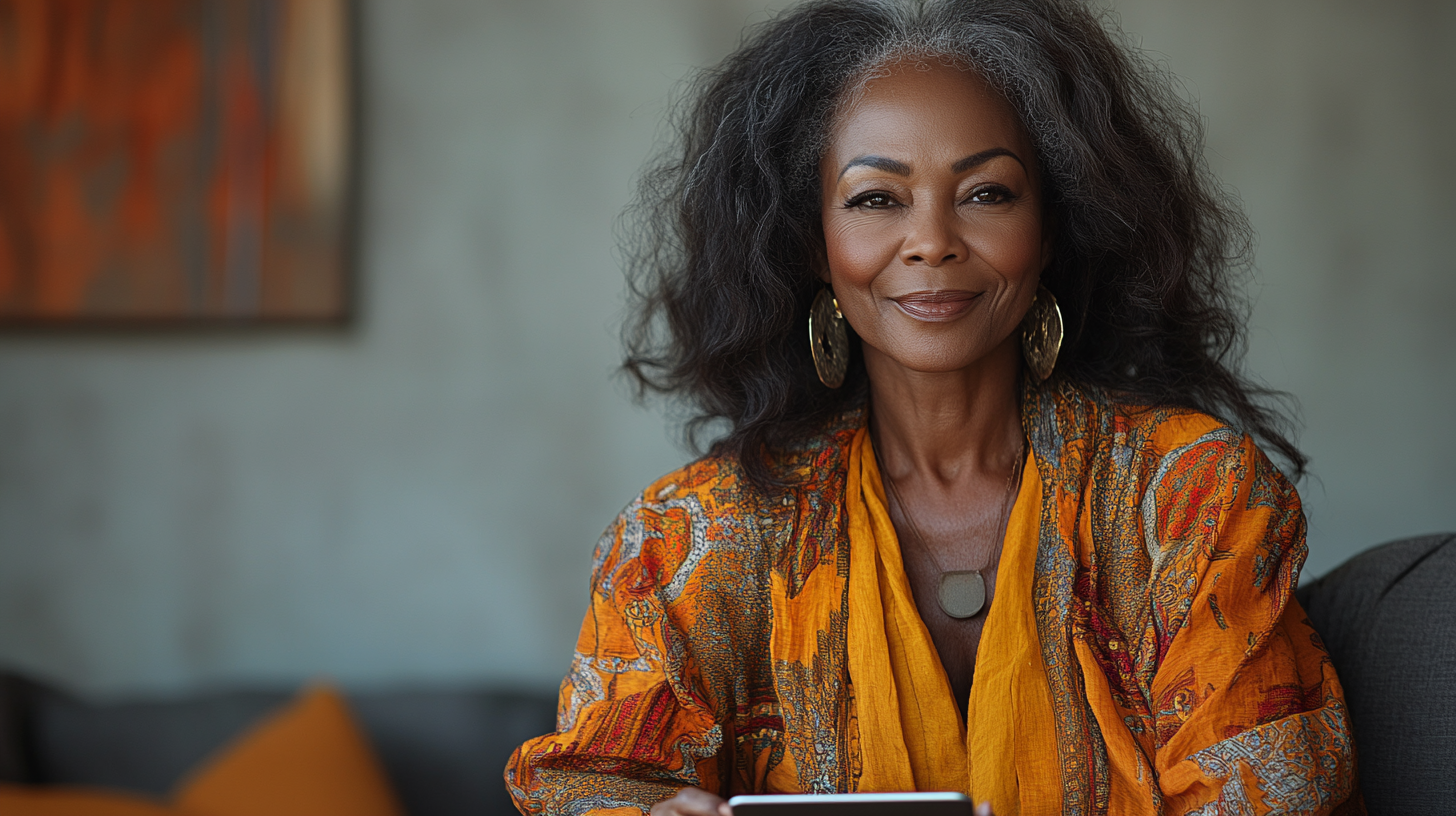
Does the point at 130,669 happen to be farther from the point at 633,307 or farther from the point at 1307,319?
the point at 1307,319

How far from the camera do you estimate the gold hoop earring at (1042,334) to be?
1.56 meters

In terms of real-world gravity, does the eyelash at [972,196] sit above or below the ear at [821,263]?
above

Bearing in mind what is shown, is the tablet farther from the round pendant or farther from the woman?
the round pendant

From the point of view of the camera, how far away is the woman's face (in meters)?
1.44

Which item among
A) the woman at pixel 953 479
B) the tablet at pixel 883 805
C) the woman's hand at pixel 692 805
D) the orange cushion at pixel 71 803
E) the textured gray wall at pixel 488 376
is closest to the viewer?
the tablet at pixel 883 805

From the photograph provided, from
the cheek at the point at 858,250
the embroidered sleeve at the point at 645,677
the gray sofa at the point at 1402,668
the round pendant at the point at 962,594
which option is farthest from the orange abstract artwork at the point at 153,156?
the gray sofa at the point at 1402,668

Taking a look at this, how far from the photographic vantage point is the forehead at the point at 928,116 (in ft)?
4.76

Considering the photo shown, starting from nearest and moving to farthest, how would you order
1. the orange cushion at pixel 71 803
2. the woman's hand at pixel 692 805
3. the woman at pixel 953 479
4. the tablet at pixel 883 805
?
the tablet at pixel 883 805 < the woman's hand at pixel 692 805 < the woman at pixel 953 479 < the orange cushion at pixel 71 803

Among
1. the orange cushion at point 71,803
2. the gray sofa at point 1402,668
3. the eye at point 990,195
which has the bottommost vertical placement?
the orange cushion at point 71,803

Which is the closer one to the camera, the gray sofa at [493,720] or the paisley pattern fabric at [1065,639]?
the paisley pattern fabric at [1065,639]

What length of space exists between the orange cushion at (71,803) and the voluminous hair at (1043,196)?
983 mm

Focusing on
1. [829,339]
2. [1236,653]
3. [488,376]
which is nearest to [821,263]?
[829,339]

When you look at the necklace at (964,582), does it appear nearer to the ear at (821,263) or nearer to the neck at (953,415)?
the neck at (953,415)

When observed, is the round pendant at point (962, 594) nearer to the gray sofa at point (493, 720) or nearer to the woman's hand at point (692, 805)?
the woman's hand at point (692, 805)
